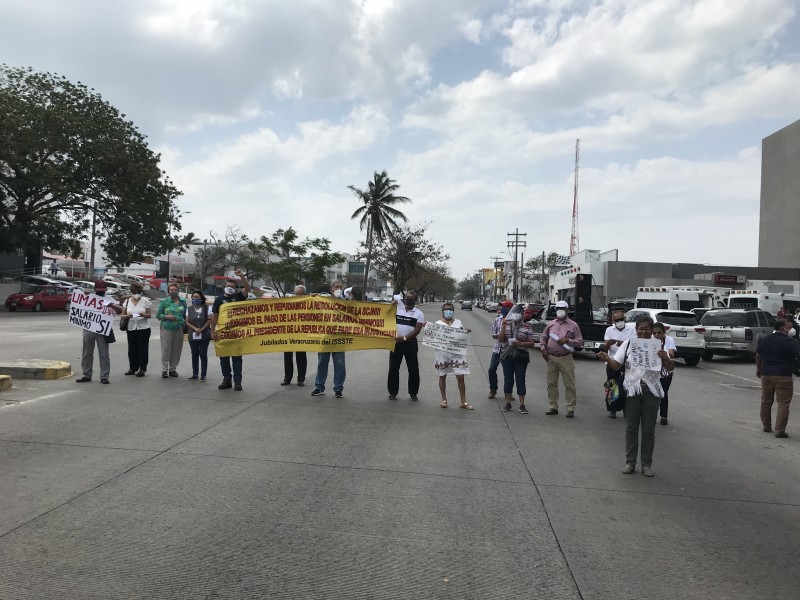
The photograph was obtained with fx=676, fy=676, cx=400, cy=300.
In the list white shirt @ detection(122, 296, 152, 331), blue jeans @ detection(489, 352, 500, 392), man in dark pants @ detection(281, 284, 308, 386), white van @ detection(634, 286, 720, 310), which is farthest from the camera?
white van @ detection(634, 286, 720, 310)

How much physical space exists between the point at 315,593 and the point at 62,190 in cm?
3890

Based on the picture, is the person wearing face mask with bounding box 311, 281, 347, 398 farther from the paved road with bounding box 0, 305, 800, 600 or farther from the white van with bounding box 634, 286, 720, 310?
the white van with bounding box 634, 286, 720, 310

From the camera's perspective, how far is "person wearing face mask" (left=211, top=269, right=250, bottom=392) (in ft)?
36.9

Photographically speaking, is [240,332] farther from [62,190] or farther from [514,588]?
[62,190]

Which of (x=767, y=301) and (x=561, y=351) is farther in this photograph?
(x=767, y=301)

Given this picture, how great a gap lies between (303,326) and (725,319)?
51.8ft

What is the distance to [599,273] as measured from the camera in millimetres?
58438

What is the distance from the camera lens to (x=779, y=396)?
9633mm

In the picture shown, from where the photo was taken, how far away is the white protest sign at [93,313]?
1153cm

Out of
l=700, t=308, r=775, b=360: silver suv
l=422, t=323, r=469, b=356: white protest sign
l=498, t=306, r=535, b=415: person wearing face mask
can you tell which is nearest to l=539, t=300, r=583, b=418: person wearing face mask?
l=498, t=306, r=535, b=415: person wearing face mask

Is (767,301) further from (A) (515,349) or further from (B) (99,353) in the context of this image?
(B) (99,353)

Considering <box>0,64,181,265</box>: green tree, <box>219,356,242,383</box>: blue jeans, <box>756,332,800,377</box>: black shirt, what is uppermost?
<box>0,64,181,265</box>: green tree

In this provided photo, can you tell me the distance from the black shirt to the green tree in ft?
120

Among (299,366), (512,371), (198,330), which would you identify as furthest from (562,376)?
Answer: (198,330)
